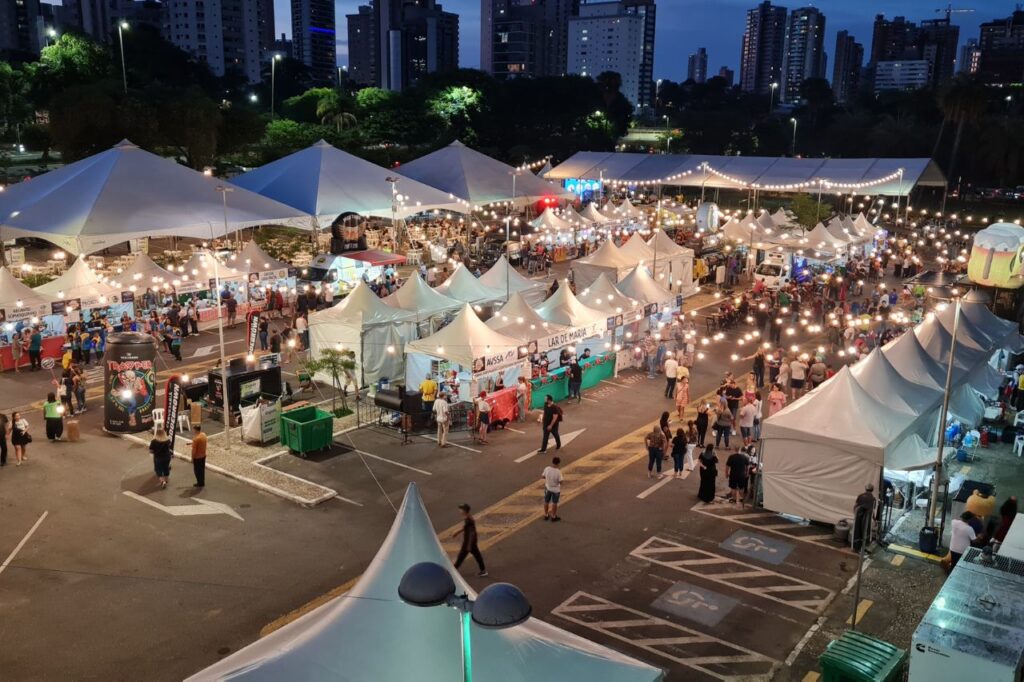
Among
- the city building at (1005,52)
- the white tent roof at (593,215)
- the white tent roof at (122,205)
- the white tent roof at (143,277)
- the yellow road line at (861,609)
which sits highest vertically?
the city building at (1005,52)

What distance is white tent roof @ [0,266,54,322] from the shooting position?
22.4 m

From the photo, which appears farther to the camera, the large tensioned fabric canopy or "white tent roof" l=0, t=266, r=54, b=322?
the large tensioned fabric canopy

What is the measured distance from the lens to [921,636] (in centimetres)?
832

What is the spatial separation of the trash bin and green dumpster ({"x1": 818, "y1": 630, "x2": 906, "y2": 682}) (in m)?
4.53

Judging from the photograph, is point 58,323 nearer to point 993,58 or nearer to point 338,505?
point 338,505

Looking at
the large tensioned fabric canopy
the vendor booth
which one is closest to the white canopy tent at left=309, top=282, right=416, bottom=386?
the vendor booth

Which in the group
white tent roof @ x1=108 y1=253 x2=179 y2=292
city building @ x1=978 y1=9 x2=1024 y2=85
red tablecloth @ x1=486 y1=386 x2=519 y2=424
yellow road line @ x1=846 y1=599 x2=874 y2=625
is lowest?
yellow road line @ x1=846 y1=599 x2=874 y2=625

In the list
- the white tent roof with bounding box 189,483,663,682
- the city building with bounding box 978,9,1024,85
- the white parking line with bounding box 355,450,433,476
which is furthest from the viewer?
the city building with bounding box 978,9,1024,85

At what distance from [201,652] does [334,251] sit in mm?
24962

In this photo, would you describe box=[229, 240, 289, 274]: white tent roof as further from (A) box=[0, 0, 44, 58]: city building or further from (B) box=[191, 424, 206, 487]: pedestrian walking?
(A) box=[0, 0, 44, 58]: city building

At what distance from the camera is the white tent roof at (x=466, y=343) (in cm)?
1909

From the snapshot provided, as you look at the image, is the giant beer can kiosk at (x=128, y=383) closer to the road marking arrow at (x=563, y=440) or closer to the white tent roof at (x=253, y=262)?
the road marking arrow at (x=563, y=440)

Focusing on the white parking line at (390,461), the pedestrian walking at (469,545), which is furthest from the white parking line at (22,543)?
the pedestrian walking at (469,545)

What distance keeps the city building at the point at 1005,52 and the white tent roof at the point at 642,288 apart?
13462cm
